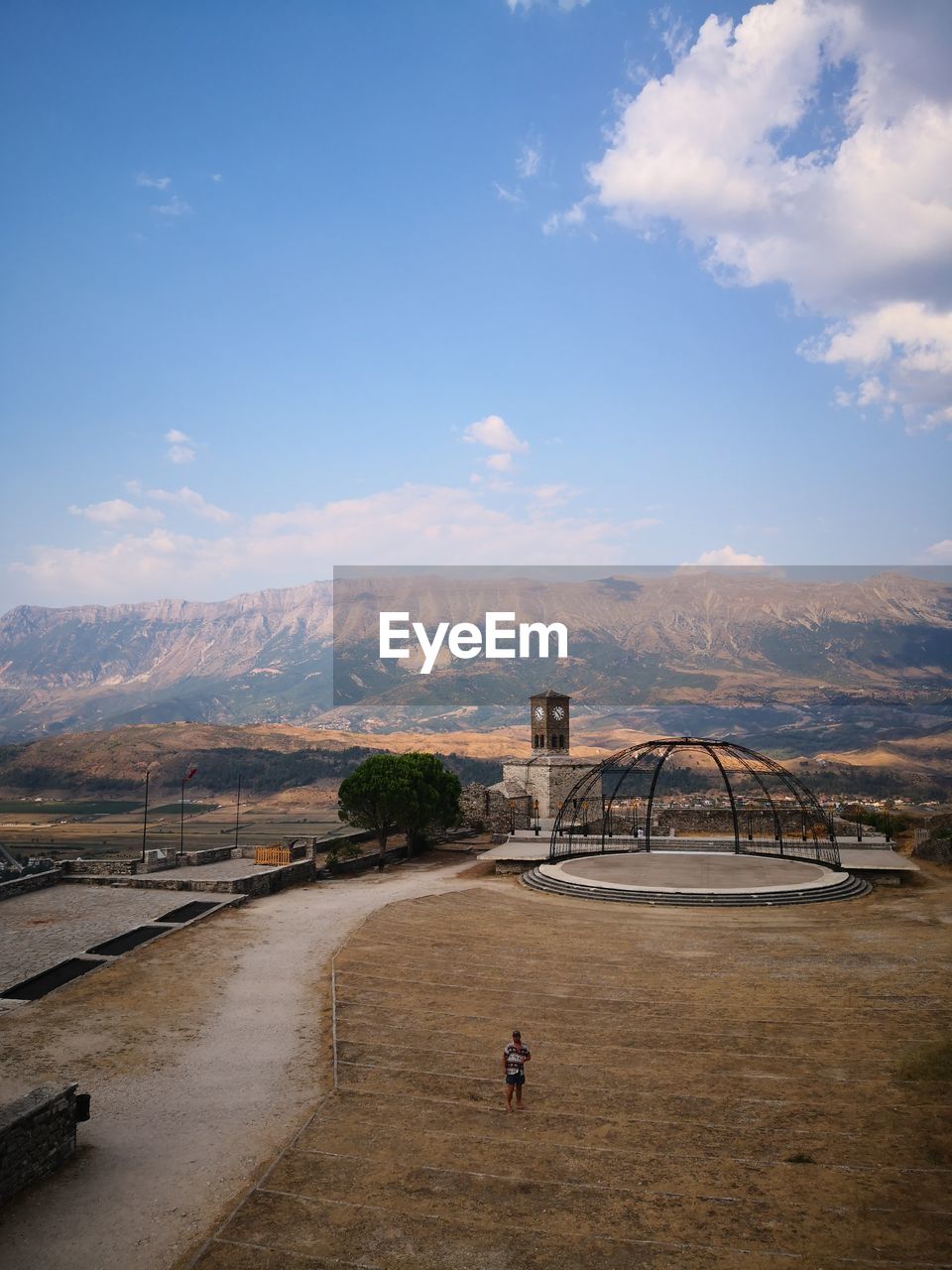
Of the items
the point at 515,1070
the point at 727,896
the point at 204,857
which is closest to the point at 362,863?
the point at 204,857

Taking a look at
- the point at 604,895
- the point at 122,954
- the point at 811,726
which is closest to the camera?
the point at 122,954

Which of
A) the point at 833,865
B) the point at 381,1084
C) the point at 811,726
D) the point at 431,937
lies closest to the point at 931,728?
the point at 811,726

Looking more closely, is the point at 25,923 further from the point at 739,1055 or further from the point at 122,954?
the point at 739,1055

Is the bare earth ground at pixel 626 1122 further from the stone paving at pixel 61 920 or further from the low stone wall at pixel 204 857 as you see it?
the low stone wall at pixel 204 857

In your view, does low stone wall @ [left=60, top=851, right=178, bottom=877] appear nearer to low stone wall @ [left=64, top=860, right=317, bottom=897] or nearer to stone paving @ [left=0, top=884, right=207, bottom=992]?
low stone wall @ [left=64, top=860, right=317, bottom=897]

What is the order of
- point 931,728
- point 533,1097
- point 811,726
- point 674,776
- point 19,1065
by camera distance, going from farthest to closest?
point 811,726
point 931,728
point 674,776
point 19,1065
point 533,1097

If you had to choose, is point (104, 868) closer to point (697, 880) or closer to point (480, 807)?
point (697, 880)

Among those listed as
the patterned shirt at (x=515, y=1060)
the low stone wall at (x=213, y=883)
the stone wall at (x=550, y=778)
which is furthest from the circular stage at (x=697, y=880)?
the patterned shirt at (x=515, y=1060)
